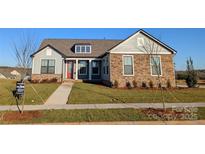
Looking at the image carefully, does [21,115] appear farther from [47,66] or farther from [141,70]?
[47,66]

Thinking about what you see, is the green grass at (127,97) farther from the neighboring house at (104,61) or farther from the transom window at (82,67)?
the transom window at (82,67)

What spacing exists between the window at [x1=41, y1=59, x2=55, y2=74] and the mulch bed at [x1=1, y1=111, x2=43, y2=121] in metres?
13.6

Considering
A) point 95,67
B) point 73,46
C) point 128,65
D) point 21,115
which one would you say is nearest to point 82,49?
point 73,46

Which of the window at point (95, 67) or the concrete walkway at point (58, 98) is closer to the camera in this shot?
the concrete walkway at point (58, 98)

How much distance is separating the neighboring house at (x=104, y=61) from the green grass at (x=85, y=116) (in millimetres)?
9071

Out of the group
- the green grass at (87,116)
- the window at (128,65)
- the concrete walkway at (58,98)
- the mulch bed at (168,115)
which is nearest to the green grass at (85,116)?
the green grass at (87,116)

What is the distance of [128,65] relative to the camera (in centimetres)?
1678

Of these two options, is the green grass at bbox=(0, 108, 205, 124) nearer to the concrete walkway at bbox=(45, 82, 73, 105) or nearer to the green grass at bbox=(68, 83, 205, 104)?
the concrete walkway at bbox=(45, 82, 73, 105)

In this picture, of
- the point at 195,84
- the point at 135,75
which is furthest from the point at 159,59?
the point at 195,84

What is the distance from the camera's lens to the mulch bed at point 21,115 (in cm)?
655

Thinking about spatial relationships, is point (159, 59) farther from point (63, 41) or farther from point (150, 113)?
point (63, 41)

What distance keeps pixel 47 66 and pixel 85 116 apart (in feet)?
50.2

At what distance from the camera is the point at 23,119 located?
6.48 meters
